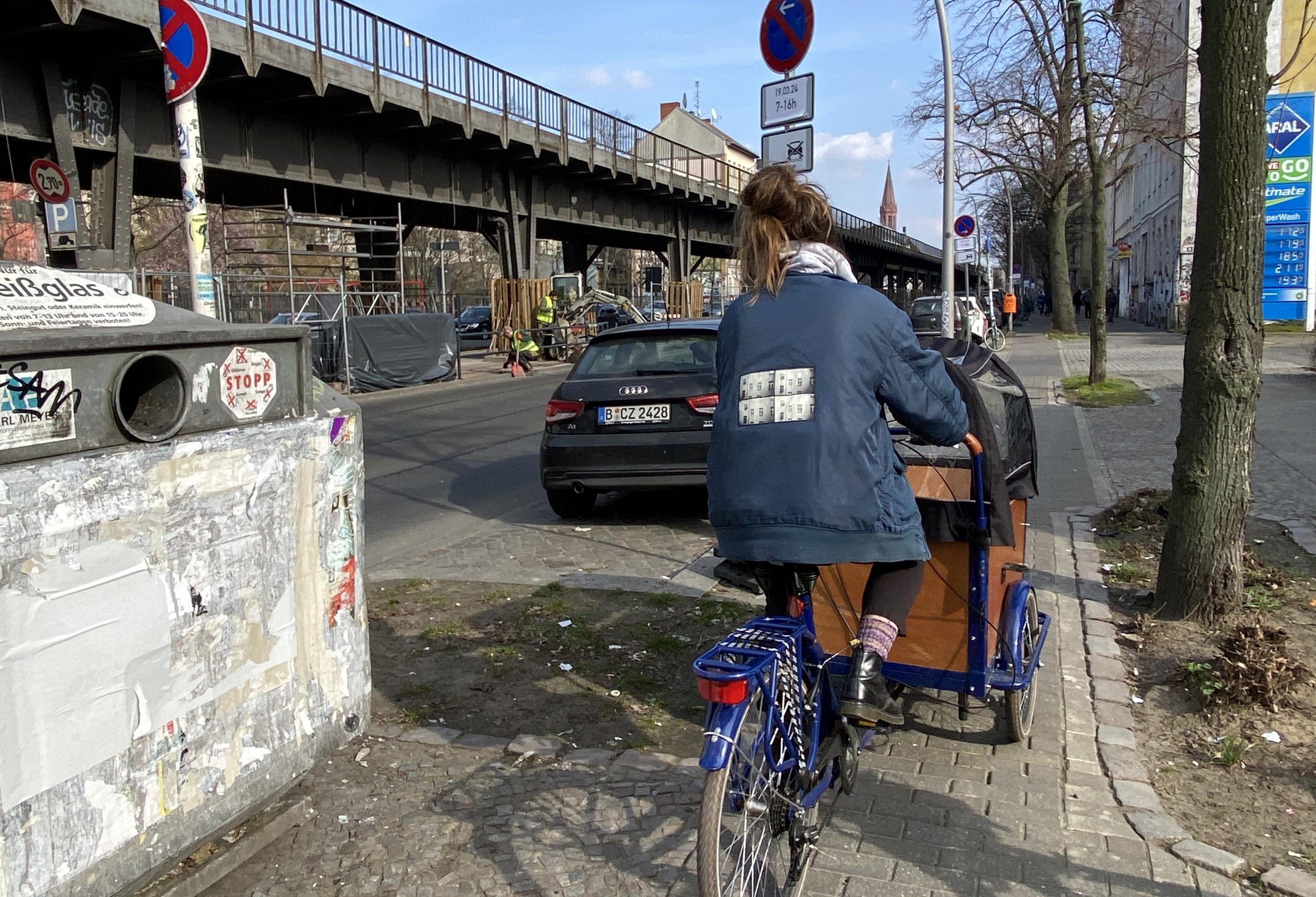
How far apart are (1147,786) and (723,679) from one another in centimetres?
204

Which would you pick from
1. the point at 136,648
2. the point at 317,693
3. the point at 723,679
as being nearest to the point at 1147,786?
the point at 723,679

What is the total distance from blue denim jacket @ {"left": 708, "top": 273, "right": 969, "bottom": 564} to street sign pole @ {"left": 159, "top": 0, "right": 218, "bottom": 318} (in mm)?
5022

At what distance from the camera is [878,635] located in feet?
9.89

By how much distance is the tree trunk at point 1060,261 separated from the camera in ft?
119

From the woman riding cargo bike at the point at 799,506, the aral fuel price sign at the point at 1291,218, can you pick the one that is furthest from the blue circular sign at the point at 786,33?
the aral fuel price sign at the point at 1291,218

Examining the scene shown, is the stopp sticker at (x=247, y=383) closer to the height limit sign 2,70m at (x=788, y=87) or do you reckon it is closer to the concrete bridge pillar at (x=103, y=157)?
the height limit sign 2,70m at (x=788, y=87)

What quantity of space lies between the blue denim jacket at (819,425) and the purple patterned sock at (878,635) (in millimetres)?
233

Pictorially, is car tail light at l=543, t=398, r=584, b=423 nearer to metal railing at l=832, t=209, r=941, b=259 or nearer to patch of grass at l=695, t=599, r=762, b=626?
patch of grass at l=695, t=599, r=762, b=626

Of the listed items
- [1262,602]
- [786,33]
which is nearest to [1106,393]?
[786,33]

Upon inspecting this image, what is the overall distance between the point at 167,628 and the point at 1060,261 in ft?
123

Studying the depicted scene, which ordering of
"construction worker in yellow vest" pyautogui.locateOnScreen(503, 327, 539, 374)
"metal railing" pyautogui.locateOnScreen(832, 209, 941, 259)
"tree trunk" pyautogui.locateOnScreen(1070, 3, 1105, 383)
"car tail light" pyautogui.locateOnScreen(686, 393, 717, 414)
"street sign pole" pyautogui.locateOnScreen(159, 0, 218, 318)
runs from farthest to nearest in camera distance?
1. "metal railing" pyautogui.locateOnScreen(832, 209, 941, 259)
2. "construction worker in yellow vest" pyautogui.locateOnScreen(503, 327, 539, 374)
3. "tree trunk" pyautogui.locateOnScreen(1070, 3, 1105, 383)
4. "car tail light" pyautogui.locateOnScreen(686, 393, 717, 414)
5. "street sign pole" pyautogui.locateOnScreen(159, 0, 218, 318)

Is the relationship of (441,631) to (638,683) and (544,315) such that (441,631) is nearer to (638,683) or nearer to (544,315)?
(638,683)

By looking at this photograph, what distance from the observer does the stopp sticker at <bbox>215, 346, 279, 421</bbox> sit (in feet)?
9.25

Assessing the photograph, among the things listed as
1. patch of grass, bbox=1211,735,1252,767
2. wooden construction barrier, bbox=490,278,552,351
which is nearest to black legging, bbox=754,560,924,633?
patch of grass, bbox=1211,735,1252,767
